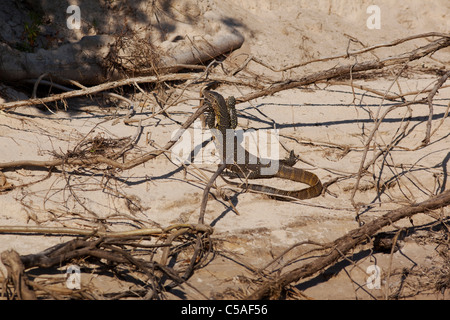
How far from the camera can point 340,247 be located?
3.82 metres

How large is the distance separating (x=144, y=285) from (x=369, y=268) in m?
1.88

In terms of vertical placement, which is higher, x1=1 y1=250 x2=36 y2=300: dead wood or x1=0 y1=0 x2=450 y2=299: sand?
x1=0 y1=0 x2=450 y2=299: sand

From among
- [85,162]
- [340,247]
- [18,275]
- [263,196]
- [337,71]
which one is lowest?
[18,275]

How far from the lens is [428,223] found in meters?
4.64

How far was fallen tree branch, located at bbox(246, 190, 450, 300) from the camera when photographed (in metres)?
3.43

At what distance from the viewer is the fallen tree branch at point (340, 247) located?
135 inches
